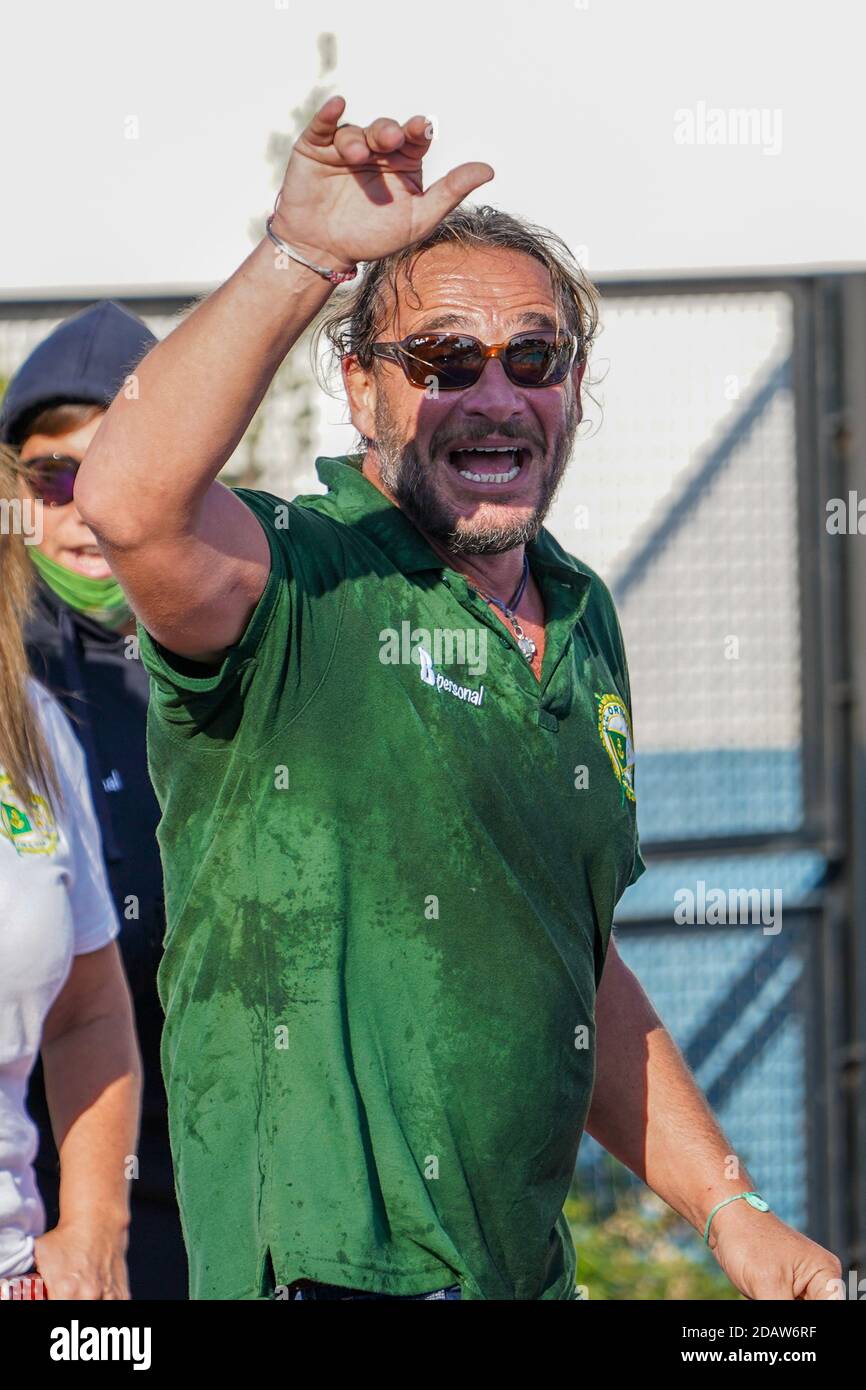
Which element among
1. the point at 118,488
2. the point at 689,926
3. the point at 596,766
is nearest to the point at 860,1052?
the point at 689,926

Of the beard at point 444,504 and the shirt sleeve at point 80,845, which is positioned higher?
the beard at point 444,504

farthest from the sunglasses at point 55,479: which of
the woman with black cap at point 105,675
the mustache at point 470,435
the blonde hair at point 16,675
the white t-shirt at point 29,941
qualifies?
the mustache at point 470,435

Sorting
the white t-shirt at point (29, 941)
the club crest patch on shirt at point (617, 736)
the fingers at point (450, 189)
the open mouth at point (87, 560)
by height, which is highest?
the fingers at point (450, 189)

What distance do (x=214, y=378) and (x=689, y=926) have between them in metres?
2.89

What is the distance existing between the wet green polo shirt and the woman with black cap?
45.5 inches

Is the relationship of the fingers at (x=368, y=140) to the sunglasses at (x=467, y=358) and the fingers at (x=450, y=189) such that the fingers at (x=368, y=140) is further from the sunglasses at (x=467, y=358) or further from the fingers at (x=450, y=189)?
the sunglasses at (x=467, y=358)

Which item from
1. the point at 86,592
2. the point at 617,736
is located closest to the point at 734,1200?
the point at 617,736

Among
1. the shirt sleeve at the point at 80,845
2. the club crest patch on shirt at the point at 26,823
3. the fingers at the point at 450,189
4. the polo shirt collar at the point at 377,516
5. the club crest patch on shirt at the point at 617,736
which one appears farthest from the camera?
the shirt sleeve at the point at 80,845

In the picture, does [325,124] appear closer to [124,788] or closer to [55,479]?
[55,479]

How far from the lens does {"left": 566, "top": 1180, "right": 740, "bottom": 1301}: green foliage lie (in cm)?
451

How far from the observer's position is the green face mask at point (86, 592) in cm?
355
